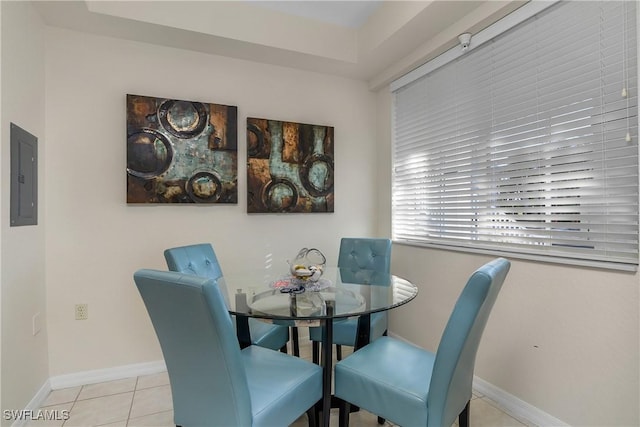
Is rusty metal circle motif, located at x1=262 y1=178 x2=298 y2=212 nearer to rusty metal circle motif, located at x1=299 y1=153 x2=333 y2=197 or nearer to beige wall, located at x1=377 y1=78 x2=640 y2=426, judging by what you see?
rusty metal circle motif, located at x1=299 y1=153 x2=333 y2=197

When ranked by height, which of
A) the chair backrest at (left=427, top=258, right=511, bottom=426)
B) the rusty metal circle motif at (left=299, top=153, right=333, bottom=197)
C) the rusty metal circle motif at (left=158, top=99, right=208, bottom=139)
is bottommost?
the chair backrest at (left=427, top=258, right=511, bottom=426)

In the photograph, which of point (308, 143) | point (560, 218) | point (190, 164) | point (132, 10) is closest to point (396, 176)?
point (308, 143)

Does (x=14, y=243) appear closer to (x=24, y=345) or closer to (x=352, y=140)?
(x=24, y=345)

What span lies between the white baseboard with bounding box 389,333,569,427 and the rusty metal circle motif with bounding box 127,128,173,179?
2.72 meters

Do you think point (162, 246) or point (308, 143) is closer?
point (162, 246)

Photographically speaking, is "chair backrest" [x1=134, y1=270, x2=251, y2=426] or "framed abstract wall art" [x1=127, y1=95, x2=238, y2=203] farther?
"framed abstract wall art" [x1=127, y1=95, x2=238, y2=203]

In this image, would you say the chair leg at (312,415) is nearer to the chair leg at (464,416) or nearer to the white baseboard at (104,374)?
the chair leg at (464,416)

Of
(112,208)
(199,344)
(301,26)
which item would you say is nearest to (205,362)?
(199,344)

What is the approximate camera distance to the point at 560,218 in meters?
1.80

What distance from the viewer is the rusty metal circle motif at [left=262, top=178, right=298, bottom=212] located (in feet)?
9.46

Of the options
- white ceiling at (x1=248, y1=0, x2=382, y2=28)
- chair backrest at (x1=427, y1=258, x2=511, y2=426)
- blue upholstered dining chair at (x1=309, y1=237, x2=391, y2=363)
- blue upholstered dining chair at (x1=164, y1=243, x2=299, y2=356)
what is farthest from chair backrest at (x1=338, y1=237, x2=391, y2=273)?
white ceiling at (x1=248, y1=0, x2=382, y2=28)

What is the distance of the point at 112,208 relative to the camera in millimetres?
2453

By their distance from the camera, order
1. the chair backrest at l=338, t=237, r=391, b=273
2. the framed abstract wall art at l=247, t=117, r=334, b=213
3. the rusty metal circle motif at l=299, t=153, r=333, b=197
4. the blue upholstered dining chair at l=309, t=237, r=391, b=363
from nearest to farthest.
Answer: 1. the blue upholstered dining chair at l=309, t=237, r=391, b=363
2. the chair backrest at l=338, t=237, r=391, b=273
3. the framed abstract wall art at l=247, t=117, r=334, b=213
4. the rusty metal circle motif at l=299, t=153, r=333, b=197

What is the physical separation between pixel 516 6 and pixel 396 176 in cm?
154
